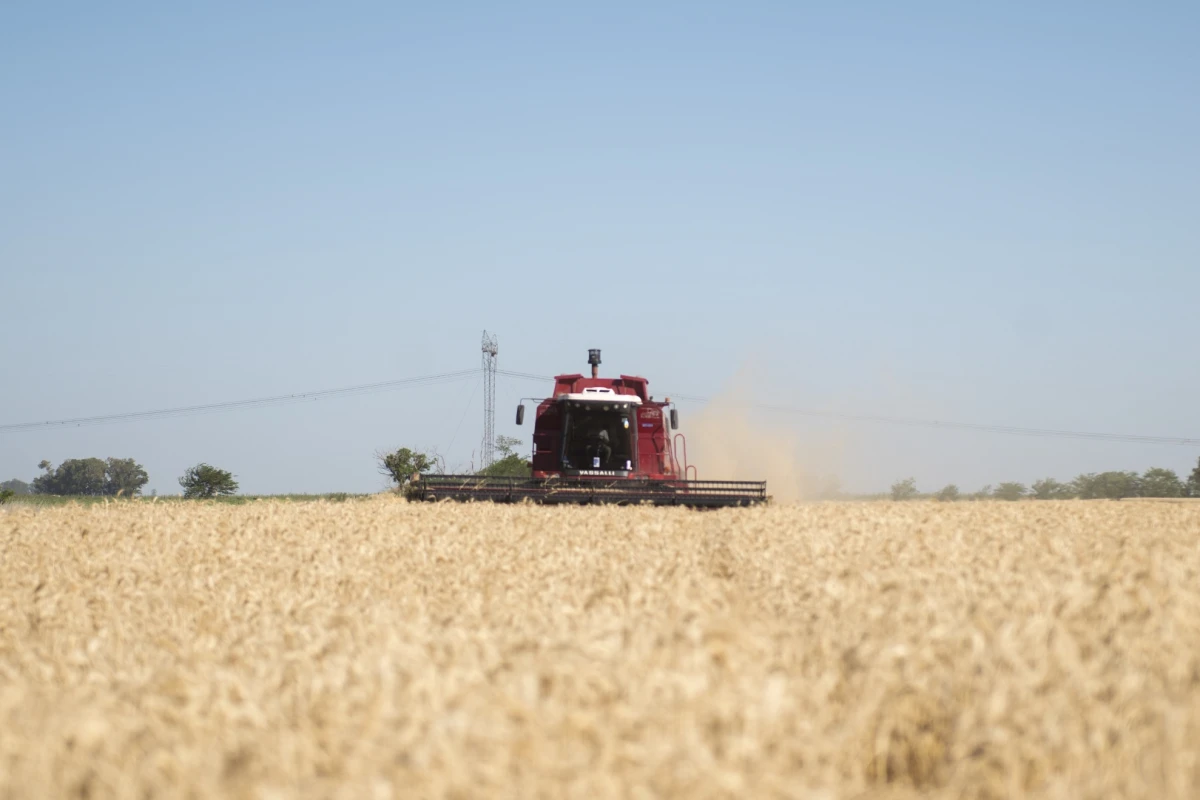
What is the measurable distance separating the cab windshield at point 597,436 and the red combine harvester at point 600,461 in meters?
0.02

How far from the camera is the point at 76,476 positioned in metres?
121

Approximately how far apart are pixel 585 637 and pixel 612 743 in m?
1.05

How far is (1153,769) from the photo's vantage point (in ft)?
11.8

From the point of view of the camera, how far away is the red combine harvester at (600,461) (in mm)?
20234

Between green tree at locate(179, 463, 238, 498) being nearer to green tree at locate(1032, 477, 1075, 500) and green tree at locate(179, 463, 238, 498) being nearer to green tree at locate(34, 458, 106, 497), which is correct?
green tree at locate(1032, 477, 1075, 500)

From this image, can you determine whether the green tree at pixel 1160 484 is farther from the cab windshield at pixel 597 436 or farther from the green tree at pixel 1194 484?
the cab windshield at pixel 597 436

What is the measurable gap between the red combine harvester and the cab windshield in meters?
0.02

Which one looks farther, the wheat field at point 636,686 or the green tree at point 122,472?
the green tree at point 122,472

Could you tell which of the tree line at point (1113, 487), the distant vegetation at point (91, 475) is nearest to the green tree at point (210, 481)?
the tree line at point (1113, 487)

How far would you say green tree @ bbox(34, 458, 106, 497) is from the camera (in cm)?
11938

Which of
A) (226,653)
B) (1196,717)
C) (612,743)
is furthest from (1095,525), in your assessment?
(612,743)

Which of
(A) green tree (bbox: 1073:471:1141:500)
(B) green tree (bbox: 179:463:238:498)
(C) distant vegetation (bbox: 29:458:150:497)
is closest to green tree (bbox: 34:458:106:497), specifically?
(C) distant vegetation (bbox: 29:458:150:497)

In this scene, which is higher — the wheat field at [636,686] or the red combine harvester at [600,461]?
the red combine harvester at [600,461]

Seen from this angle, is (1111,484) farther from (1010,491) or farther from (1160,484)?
(1010,491)
